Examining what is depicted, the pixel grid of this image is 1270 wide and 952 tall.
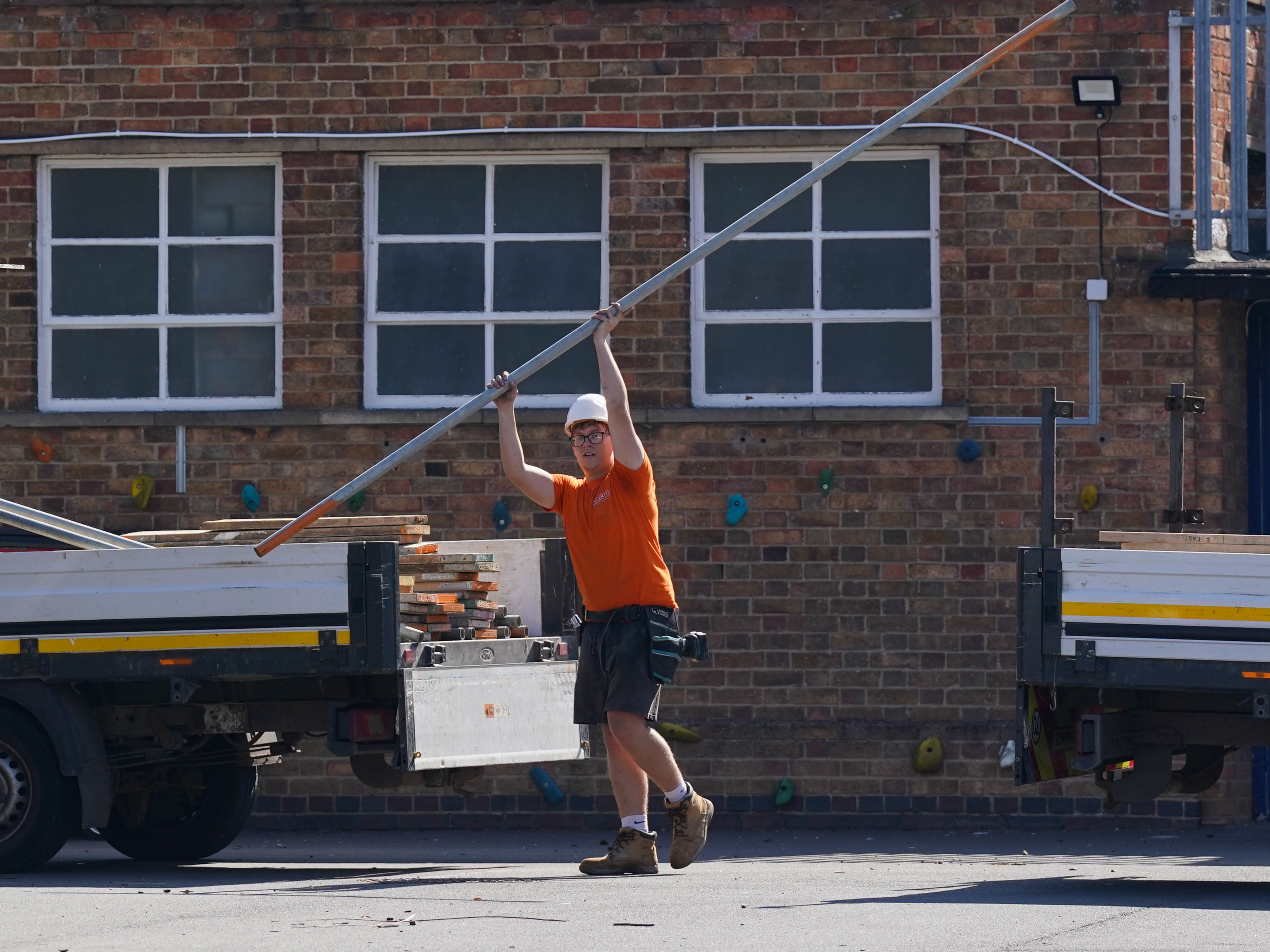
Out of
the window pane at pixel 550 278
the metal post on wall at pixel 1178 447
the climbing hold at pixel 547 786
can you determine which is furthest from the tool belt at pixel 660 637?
the window pane at pixel 550 278

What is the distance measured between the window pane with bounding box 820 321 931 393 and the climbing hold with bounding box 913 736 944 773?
2113 mm

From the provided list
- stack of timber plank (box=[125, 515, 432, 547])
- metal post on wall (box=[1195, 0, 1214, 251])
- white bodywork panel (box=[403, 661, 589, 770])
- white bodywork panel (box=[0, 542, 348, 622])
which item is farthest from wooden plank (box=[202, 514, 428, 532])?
metal post on wall (box=[1195, 0, 1214, 251])

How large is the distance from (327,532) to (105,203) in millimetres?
4619

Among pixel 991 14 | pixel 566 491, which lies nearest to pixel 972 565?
pixel 991 14

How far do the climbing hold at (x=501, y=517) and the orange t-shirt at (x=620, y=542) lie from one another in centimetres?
414

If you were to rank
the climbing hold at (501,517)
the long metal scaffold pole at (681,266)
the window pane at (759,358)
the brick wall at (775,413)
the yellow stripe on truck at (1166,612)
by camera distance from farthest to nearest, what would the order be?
the window pane at (759,358), the climbing hold at (501,517), the brick wall at (775,413), the long metal scaffold pole at (681,266), the yellow stripe on truck at (1166,612)

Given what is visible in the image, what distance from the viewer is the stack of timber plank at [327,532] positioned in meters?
9.71

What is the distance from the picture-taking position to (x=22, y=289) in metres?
13.4

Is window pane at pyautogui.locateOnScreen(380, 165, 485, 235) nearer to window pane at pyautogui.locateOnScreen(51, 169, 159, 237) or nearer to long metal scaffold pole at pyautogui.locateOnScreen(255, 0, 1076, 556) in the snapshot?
window pane at pyautogui.locateOnScreen(51, 169, 159, 237)

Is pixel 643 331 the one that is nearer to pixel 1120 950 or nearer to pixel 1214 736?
pixel 1214 736

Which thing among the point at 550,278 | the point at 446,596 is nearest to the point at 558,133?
the point at 550,278

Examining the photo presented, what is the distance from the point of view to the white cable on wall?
12.8 metres

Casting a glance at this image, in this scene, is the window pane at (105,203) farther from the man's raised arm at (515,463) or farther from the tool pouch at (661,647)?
the tool pouch at (661,647)

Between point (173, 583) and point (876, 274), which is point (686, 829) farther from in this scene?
point (876, 274)
